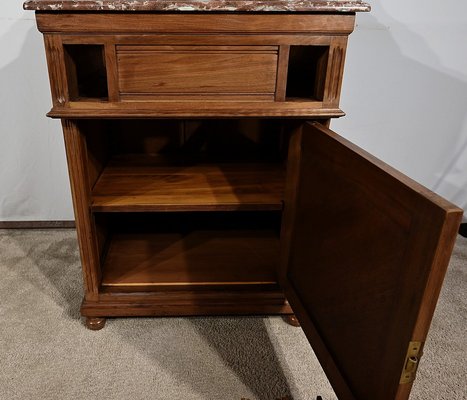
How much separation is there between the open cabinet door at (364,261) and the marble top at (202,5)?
0.21 meters

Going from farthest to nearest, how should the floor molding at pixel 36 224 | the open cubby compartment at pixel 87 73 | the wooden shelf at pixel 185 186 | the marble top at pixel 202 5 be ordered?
the floor molding at pixel 36 224
the wooden shelf at pixel 185 186
the open cubby compartment at pixel 87 73
the marble top at pixel 202 5

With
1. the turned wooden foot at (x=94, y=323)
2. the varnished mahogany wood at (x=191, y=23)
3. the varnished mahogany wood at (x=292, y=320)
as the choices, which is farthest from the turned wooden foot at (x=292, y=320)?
the varnished mahogany wood at (x=191, y=23)

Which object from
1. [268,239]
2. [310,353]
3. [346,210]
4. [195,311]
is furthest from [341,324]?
[268,239]

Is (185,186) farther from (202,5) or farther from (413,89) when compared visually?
(413,89)

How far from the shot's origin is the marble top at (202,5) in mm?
688

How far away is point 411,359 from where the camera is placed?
1.50 ft

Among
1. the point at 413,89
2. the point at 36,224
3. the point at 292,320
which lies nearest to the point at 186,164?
the point at 292,320

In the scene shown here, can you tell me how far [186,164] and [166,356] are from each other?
0.52 metres

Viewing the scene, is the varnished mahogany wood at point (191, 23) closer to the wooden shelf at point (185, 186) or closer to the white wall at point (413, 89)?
the wooden shelf at point (185, 186)

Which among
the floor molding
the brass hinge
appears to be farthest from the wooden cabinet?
the floor molding

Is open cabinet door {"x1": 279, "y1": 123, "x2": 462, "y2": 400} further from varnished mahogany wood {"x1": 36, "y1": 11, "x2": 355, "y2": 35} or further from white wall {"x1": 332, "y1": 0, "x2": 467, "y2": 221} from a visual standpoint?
white wall {"x1": 332, "y1": 0, "x2": 467, "y2": 221}

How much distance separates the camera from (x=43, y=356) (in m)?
0.90

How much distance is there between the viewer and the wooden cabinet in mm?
499

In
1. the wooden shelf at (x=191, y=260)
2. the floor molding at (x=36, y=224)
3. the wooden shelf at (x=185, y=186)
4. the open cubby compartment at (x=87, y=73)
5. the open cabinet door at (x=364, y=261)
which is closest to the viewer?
the open cabinet door at (x=364, y=261)
